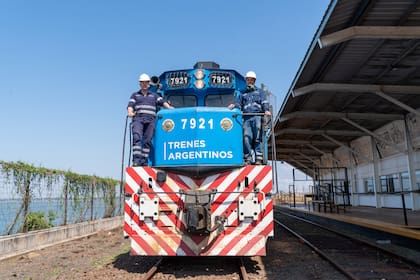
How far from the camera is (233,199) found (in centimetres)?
581

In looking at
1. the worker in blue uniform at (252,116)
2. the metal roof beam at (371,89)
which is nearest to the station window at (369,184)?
the metal roof beam at (371,89)

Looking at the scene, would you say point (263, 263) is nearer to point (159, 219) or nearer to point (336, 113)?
point (159, 219)

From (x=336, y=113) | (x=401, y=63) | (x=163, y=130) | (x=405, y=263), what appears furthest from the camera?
(x=336, y=113)

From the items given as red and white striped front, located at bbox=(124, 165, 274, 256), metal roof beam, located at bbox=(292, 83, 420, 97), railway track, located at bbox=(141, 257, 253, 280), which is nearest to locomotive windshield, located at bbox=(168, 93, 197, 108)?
red and white striped front, located at bbox=(124, 165, 274, 256)

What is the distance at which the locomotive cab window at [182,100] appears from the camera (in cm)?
686

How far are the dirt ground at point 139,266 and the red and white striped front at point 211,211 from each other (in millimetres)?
450

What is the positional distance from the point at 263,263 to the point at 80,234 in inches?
265

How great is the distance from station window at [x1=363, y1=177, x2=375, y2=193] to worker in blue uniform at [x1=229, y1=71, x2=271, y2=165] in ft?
45.7

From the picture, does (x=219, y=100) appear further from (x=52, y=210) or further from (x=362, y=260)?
(x=52, y=210)

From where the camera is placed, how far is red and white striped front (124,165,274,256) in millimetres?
5605

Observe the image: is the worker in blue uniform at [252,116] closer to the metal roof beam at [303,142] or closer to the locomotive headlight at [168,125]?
the locomotive headlight at [168,125]

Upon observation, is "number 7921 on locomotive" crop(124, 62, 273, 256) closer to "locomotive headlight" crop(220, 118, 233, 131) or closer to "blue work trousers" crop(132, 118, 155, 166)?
"locomotive headlight" crop(220, 118, 233, 131)

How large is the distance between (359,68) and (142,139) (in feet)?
22.4

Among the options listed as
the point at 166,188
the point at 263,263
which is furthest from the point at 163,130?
the point at 263,263
